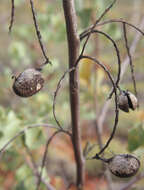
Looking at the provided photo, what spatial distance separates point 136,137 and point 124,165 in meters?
0.32

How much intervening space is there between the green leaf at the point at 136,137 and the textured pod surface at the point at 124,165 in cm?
28

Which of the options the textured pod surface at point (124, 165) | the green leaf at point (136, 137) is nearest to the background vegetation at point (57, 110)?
the green leaf at point (136, 137)

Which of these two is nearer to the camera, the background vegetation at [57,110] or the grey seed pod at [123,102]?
the grey seed pod at [123,102]

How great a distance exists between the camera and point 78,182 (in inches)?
35.4

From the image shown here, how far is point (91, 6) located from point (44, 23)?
0.29 metres

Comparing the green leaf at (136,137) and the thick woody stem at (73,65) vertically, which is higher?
the thick woody stem at (73,65)

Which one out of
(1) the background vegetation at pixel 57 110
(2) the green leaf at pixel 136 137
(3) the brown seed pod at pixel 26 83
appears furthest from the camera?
(1) the background vegetation at pixel 57 110

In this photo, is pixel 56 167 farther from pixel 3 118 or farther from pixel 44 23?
pixel 3 118

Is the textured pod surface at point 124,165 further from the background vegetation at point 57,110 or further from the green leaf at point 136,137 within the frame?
the green leaf at point 136,137

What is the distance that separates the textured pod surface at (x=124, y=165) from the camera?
59 centimetres

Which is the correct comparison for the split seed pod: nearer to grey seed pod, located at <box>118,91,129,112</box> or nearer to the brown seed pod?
grey seed pod, located at <box>118,91,129,112</box>

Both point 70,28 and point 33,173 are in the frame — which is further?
point 33,173

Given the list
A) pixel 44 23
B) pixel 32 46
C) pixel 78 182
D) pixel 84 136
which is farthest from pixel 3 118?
pixel 84 136

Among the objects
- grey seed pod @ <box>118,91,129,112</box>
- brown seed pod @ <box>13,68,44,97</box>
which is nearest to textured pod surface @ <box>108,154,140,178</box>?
grey seed pod @ <box>118,91,129,112</box>
